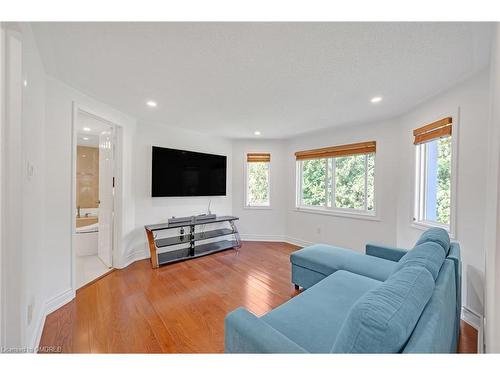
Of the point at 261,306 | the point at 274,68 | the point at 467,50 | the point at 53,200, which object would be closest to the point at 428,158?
the point at 467,50

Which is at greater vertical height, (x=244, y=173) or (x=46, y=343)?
(x=244, y=173)

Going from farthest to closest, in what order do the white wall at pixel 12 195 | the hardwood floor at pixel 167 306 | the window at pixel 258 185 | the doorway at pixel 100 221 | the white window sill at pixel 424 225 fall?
the window at pixel 258 185 → the doorway at pixel 100 221 → the white window sill at pixel 424 225 → the hardwood floor at pixel 167 306 → the white wall at pixel 12 195

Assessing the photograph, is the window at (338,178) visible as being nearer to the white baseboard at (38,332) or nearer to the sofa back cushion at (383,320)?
the sofa back cushion at (383,320)

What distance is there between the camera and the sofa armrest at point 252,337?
2.80 ft

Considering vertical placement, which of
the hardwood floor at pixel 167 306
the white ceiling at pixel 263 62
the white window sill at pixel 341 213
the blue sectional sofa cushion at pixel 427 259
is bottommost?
the hardwood floor at pixel 167 306

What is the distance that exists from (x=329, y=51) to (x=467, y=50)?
100 centimetres

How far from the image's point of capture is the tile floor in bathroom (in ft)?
8.36

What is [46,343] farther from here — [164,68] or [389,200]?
[389,200]

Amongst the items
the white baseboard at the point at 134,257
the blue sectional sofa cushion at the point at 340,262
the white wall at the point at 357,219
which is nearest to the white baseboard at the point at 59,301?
the white baseboard at the point at 134,257

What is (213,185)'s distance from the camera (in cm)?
403

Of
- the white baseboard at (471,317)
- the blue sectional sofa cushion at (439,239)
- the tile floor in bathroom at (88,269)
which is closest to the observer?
the blue sectional sofa cushion at (439,239)

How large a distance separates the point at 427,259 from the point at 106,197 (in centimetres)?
361

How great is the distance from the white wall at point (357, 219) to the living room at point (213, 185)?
2cm

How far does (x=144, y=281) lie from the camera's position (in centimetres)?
254
